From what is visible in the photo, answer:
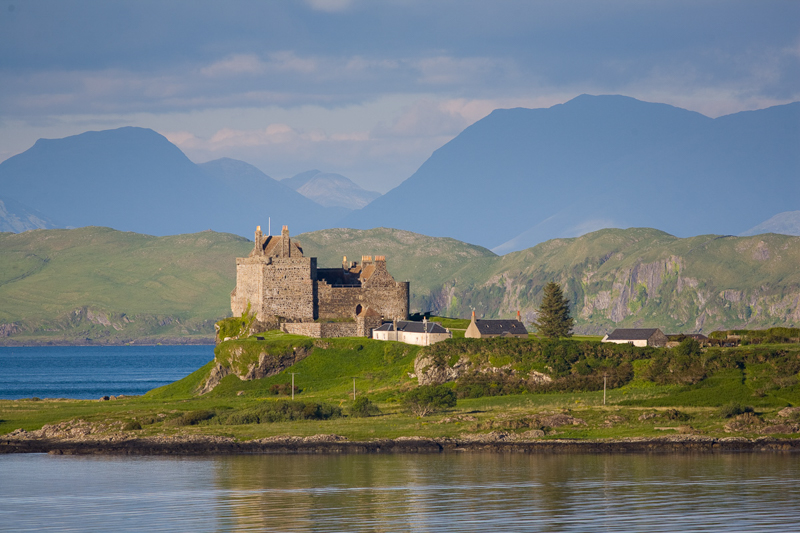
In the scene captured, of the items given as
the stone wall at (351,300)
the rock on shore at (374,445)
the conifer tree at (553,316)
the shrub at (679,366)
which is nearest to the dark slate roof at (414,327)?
the stone wall at (351,300)

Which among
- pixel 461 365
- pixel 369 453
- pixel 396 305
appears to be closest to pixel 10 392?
pixel 396 305

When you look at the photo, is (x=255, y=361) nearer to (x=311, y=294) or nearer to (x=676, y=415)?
(x=311, y=294)

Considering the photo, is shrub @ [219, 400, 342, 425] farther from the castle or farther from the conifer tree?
the conifer tree

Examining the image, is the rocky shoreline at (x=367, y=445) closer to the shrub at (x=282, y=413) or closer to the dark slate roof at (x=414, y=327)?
the shrub at (x=282, y=413)

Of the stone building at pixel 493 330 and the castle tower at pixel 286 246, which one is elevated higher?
the castle tower at pixel 286 246

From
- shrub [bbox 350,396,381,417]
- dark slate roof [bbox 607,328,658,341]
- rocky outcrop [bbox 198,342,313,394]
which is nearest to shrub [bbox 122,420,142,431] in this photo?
shrub [bbox 350,396,381,417]

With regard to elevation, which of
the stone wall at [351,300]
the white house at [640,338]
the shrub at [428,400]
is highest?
the stone wall at [351,300]

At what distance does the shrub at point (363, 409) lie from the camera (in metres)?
96.2

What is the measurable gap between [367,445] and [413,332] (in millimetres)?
39683

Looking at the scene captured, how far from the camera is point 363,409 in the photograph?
96500 millimetres

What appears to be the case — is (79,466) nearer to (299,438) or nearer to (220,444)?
(220,444)

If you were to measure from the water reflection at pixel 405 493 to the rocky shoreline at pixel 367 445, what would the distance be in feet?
8.64

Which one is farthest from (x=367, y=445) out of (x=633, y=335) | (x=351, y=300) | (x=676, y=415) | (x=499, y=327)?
(x=351, y=300)

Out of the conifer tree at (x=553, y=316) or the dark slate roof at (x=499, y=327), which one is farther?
the conifer tree at (x=553, y=316)
